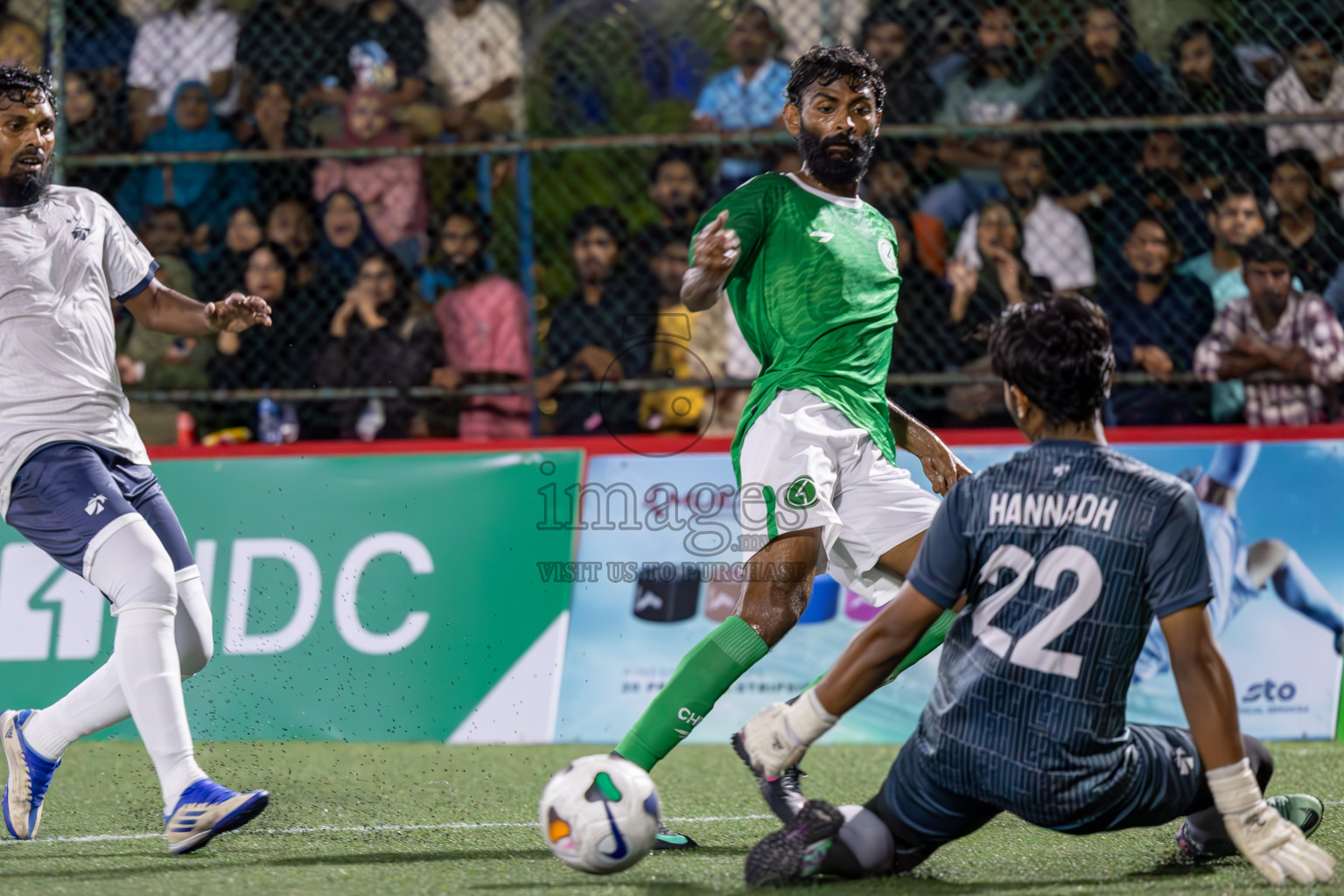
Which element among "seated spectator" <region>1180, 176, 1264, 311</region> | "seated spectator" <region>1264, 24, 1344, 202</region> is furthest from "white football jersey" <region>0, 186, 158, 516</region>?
"seated spectator" <region>1264, 24, 1344, 202</region>

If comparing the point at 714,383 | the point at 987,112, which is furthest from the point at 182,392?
the point at 987,112

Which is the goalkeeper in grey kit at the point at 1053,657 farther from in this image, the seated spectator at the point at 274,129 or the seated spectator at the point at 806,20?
the seated spectator at the point at 274,129

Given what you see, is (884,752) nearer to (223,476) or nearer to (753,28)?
(223,476)

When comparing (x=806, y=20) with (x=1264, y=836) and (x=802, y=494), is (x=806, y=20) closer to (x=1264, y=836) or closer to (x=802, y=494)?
(x=802, y=494)

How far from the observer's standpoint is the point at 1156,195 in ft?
20.8

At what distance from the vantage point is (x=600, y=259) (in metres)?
6.66

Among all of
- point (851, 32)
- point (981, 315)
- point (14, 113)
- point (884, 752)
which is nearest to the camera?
point (14, 113)

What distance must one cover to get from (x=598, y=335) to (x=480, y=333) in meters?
0.56

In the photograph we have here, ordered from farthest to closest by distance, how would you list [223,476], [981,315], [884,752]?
[981,315]
[223,476]
[884,752]

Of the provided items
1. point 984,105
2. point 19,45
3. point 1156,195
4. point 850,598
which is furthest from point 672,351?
point 19,45

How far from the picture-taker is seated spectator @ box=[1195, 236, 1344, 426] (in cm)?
580

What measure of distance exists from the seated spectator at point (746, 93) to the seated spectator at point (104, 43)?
297cm

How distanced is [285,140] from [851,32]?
2.94 metres

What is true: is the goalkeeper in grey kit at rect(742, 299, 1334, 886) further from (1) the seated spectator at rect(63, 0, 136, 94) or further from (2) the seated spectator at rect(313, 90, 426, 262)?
(1) the seated spectator at rect(63, 0, 136, 94)
